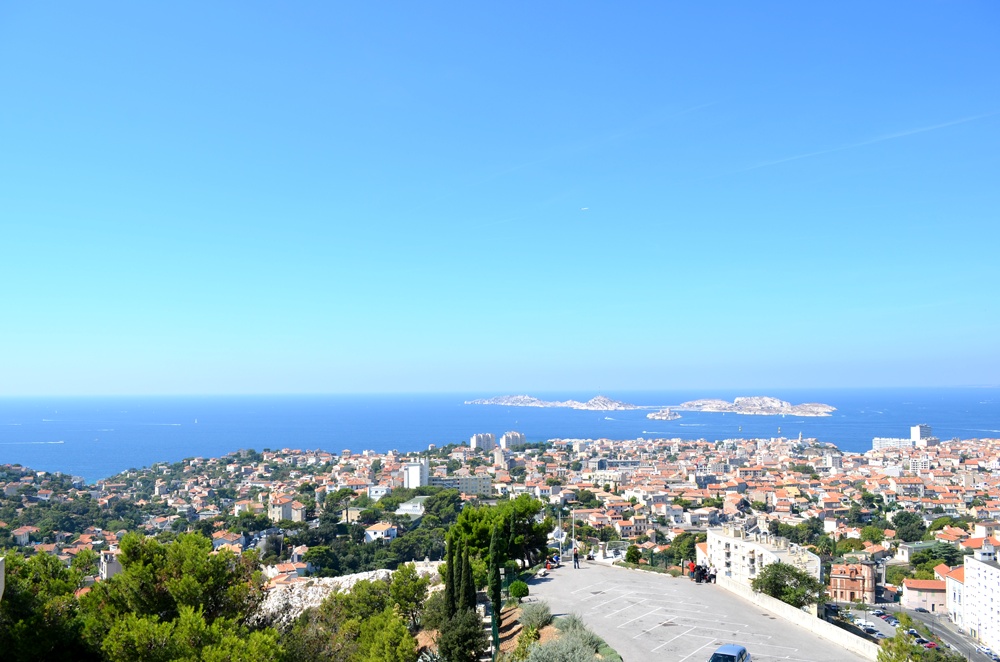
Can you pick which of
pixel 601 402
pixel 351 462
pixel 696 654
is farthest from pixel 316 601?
pixel 601 402

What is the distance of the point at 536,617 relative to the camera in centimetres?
1073

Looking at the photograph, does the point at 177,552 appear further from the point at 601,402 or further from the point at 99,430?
the point at 601,402

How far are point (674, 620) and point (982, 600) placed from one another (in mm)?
17764

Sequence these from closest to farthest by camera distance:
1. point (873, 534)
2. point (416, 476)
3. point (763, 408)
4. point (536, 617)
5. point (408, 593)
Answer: point (536, 617)
point (408, 593)
point (873, 534)
point (416, 476)
point (763, 408)

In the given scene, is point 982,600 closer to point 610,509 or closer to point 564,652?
point 564,652

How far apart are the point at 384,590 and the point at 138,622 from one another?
8.66 metres

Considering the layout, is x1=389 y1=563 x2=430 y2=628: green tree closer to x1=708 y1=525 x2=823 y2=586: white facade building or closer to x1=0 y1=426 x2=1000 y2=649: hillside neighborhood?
x1=0 y1=426 x2=1000 y2=649: hillside neighborhood

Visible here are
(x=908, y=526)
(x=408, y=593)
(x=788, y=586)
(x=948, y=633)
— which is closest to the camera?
(x=408, y=593)

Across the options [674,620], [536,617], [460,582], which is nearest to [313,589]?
[460,582]

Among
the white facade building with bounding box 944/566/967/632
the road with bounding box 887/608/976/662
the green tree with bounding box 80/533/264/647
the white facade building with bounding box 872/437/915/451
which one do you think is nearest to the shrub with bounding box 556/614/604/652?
the green tree with bounding box 80/533/264/647

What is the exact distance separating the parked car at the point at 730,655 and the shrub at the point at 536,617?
332 centimetres

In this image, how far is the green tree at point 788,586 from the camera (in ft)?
48.3

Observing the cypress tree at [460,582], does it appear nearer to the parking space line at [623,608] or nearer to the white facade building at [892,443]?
the parking space line at [623,608]

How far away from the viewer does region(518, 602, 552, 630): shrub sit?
34.7 ft
